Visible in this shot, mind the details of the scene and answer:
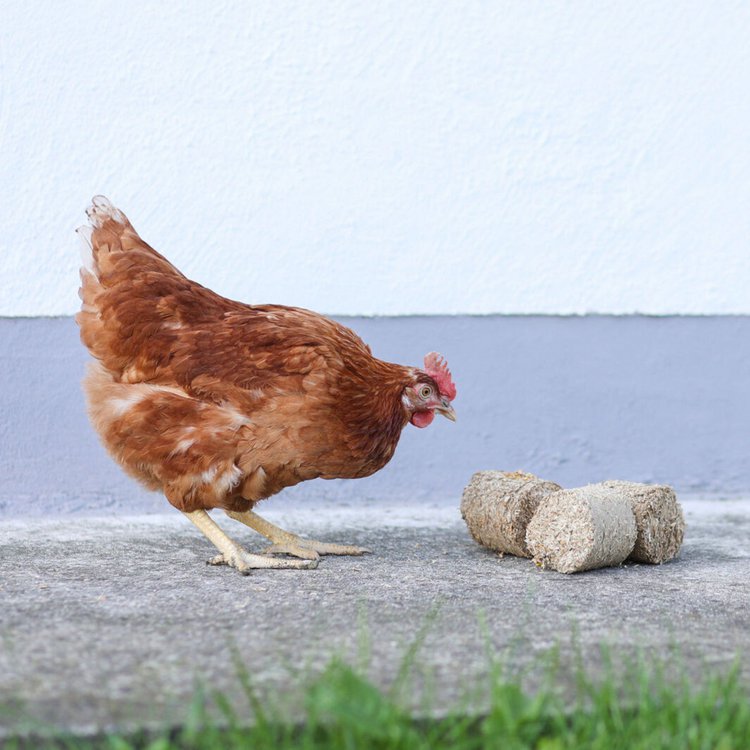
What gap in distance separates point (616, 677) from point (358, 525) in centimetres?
233

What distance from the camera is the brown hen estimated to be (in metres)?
3.24

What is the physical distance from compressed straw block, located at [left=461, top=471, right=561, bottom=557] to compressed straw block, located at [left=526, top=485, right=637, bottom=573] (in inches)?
3.0

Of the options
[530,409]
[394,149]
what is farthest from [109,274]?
[530,409]

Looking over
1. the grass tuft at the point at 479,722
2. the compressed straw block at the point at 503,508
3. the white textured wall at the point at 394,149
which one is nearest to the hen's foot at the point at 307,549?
the compressed straw block at the point at 503,508

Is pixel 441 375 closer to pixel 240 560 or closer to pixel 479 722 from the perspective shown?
pixel 240 560

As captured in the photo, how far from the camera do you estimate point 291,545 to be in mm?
3570

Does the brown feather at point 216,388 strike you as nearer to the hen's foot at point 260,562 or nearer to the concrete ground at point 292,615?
the hen's foot at point 260,562

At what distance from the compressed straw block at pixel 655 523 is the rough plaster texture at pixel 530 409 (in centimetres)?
104

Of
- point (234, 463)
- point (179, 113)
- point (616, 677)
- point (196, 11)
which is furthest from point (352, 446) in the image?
point (196, 11)

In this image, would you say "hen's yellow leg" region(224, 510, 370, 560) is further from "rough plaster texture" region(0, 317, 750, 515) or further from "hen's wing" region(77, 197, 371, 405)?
"rough plaster texture" region(0, 317, 750, 515)

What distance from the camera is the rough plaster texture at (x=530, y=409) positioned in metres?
4.34

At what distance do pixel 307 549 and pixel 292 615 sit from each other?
1.07 metres

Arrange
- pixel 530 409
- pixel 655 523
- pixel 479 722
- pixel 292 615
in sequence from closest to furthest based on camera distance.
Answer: pixel 479 722 < pixel 292 615 < pixel 655 523 < pixel 530 409

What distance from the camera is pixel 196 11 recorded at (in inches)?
171
